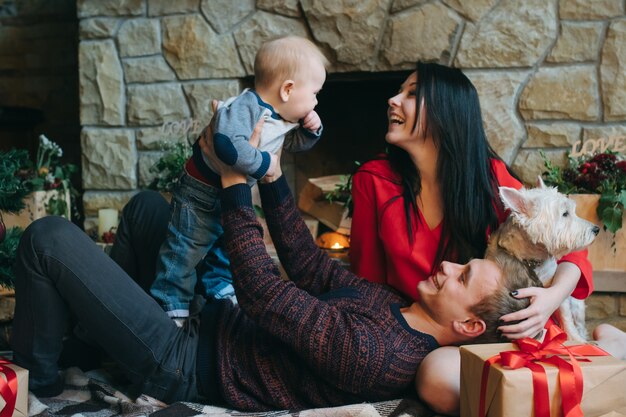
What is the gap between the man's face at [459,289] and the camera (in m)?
1.47

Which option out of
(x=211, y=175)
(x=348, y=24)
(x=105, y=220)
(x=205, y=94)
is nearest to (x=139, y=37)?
(x=205, y=94)

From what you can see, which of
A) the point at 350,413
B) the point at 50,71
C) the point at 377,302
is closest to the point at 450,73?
the point at 377,302

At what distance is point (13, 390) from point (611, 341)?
1620mm

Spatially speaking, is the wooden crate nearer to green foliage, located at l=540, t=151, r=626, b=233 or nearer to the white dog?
green foliage, located at l=540, t=151, r=626, b=233

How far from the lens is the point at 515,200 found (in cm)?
162

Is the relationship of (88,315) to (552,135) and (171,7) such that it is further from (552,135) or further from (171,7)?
(552,135)

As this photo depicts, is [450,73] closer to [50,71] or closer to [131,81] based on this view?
[131,81]

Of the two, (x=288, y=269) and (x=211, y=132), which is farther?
(x=288, y=269)

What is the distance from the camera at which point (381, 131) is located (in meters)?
3.31

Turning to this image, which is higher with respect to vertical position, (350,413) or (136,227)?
(136,227)

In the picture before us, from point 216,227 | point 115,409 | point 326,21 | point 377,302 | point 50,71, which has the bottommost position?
point 115,409

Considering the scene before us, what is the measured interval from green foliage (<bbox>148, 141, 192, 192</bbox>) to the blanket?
3.98 feet

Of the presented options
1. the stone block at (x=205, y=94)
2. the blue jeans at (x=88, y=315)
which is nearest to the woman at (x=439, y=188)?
the blue jeans at (x=88, y=315)

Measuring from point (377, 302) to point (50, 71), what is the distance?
286 cm
